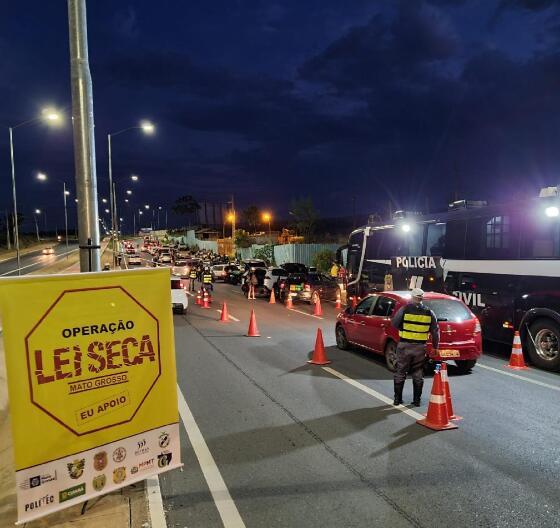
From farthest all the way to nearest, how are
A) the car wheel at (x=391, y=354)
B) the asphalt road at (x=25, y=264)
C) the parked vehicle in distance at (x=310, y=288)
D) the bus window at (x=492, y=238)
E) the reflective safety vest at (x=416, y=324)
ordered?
the asphalt road at (x=25, y=264)
the parked vehicle in distance at (x=310, y=288)
the bus window at (x=492, y=238)
the car wheel at (x=391, y=354)
the reflective safety vest at (x=416, y=324)

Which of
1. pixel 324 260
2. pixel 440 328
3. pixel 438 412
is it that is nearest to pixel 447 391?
pixel 438 412

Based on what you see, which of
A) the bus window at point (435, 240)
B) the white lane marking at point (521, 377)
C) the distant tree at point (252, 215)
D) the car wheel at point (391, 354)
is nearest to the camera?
the white lane marking at point (521, 377)

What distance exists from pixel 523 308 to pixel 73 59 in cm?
979

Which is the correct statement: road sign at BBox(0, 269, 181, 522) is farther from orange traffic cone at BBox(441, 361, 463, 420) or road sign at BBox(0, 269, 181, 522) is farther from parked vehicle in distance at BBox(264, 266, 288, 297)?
parked vehicle in distance at BBox(264, 266, 288, 297)

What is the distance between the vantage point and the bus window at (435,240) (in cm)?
1369

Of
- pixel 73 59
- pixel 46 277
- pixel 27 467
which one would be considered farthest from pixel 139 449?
pixel 73 59

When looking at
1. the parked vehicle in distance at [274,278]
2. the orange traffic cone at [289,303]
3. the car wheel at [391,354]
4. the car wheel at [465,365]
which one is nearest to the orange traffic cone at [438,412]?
the car wheel at [391,354]

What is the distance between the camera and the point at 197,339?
1424 centimetres

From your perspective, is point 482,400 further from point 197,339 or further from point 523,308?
point 197,339

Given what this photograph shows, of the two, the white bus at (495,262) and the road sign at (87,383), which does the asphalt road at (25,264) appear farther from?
the road sign at (87,383)

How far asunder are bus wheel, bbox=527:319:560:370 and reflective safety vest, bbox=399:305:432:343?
3963mm

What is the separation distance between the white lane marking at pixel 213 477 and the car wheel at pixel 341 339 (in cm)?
546

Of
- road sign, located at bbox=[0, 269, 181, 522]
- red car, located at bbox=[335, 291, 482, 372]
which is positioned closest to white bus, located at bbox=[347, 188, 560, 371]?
red car, located at bbox=[335, 291, 482, 372]

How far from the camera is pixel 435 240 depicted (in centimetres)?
1392
